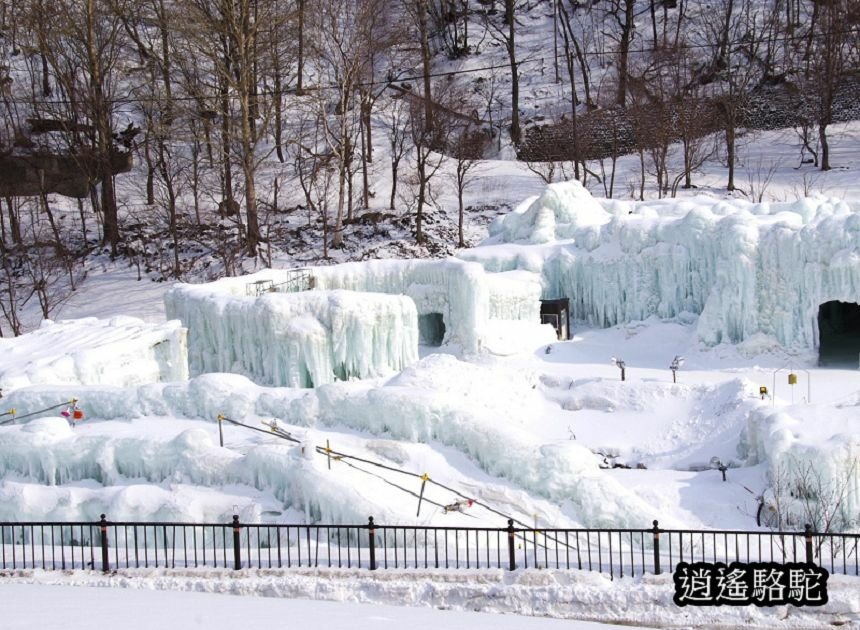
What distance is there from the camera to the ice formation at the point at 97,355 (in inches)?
886

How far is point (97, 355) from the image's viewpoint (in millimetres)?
23438

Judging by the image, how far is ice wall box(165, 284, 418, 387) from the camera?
87.8 ft

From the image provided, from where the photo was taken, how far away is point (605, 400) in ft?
80.6

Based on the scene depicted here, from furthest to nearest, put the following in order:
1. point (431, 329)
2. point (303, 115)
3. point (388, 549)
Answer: point (303, 115)
point (431, 329)
point (388, 549)

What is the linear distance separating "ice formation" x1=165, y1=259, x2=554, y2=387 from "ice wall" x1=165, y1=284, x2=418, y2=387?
0.03m

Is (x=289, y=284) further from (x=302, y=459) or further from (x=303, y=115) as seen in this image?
(x=303, y=115)

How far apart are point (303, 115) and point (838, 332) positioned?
105ft

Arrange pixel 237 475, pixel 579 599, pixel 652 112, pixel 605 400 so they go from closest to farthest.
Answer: pixel 579 599, pixel 237 475, pixel 605 400, pixel 652 112

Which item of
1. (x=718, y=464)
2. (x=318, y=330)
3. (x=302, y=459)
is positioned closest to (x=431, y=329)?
(x=318, y=330)

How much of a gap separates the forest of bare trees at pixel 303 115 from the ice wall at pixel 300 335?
13632mm

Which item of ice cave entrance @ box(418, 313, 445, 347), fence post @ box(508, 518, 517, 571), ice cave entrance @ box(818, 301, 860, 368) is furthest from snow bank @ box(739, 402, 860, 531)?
ice cave entrance @ box(418, 313, 445, 347)

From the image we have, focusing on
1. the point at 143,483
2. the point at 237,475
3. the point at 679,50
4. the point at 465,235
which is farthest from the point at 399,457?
the point at 679,50

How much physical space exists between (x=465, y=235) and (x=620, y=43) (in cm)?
2008

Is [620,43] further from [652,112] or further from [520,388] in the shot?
[520,388]
